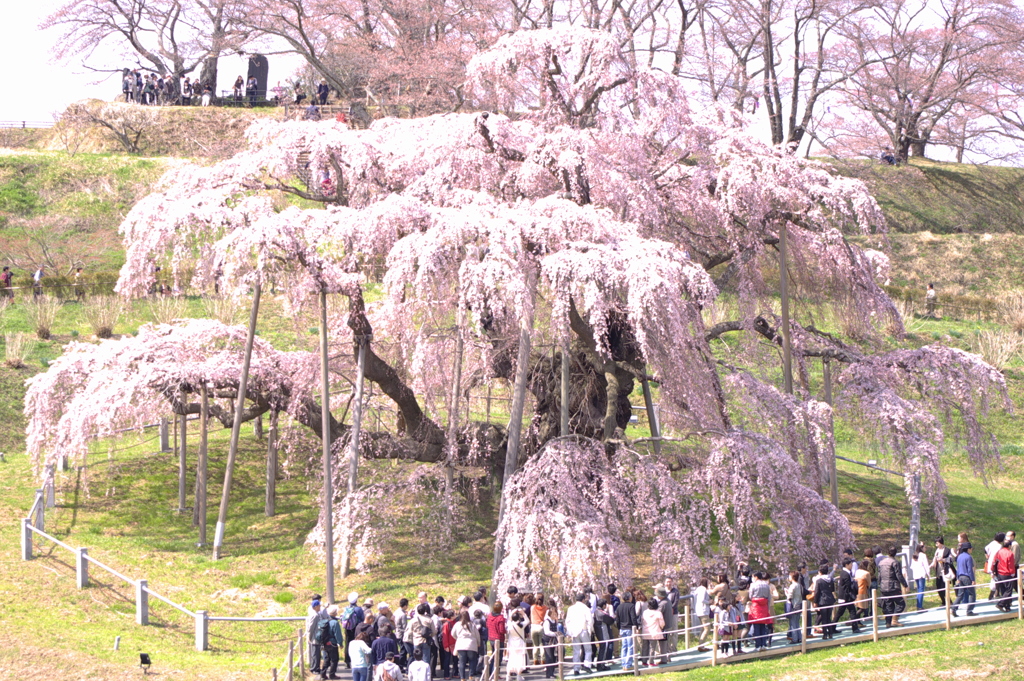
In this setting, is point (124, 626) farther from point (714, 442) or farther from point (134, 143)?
point (134, 143)

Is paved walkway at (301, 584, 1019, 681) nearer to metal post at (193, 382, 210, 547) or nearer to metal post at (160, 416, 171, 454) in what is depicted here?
metal post at (193, 382, 210, 547)

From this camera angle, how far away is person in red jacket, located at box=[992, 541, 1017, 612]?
1886 cm

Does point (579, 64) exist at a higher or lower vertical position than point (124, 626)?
higher

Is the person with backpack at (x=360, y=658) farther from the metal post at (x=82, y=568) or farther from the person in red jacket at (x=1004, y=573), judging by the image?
the person in red jacket at (x=1004, y=573)

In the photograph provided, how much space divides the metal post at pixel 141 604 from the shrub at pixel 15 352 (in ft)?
59.2

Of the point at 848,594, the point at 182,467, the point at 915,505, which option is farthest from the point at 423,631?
the point at 915,505

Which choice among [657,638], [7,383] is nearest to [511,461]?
[657,638]

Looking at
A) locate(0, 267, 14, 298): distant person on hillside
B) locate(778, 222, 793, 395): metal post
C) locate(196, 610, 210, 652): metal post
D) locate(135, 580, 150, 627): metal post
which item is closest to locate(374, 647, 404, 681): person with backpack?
locate(196, 610, 210, 652): metal post

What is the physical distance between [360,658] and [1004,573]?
1062cm

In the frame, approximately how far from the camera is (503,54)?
2500cm

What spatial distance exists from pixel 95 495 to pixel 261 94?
4020 cm

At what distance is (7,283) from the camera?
41.2 m

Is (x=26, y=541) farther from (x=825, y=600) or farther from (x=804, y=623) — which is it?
(x=825, y=600)

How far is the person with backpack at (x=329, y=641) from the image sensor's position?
17.2 m
